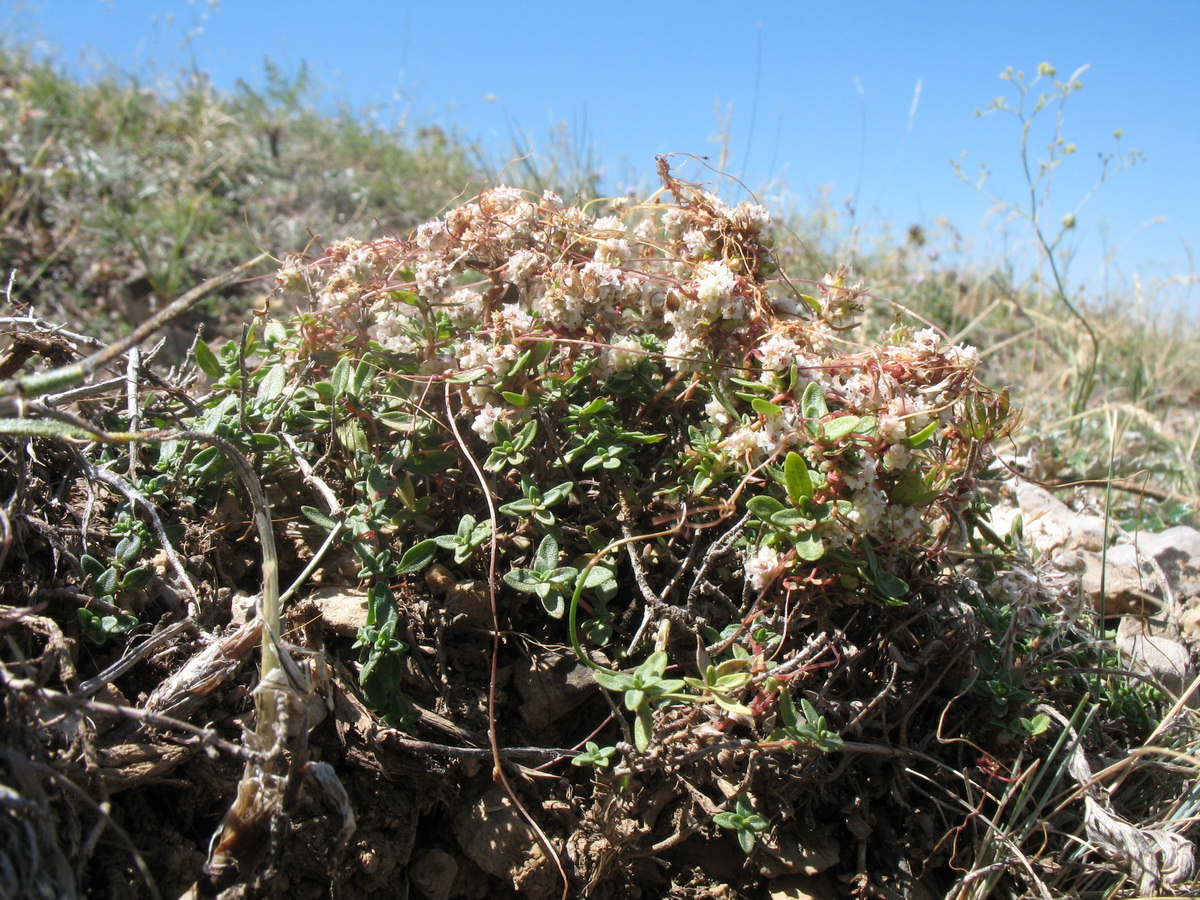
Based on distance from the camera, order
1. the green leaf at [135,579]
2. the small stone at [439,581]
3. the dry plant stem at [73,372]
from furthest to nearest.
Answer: the small stone at [439,581], the green leaf at [135,579], the dry plant stem at [73,372]

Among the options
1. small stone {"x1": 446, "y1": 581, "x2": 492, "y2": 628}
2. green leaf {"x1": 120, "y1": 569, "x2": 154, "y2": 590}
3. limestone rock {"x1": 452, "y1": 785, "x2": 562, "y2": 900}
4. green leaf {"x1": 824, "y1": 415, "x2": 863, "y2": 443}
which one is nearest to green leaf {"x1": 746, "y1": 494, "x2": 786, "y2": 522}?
green leaf {"x1": 824, "y1": 415, "x2": 863, "y2": 443}

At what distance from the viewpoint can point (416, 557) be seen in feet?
5.35

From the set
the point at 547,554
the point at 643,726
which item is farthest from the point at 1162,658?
the point at 547,554

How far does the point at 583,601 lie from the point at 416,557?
363mm

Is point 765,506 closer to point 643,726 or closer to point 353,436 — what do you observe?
point 643,726

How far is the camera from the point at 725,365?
170cm

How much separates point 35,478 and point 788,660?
5.28ft

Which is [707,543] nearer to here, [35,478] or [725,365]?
[725,365]

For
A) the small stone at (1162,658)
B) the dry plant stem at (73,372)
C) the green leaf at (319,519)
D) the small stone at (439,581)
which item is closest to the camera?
the dry plant stem at (73,372)

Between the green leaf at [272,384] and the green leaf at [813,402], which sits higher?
the green leaf at [272,384]

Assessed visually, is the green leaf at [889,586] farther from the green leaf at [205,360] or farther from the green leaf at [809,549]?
the green leaf at [205,360]

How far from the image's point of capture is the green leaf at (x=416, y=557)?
5.31 feet

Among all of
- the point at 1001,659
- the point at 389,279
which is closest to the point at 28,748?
the point at 389,279

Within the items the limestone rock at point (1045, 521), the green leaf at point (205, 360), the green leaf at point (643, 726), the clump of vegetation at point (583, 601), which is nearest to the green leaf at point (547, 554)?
the clump of vegetation at point (583, 601)
